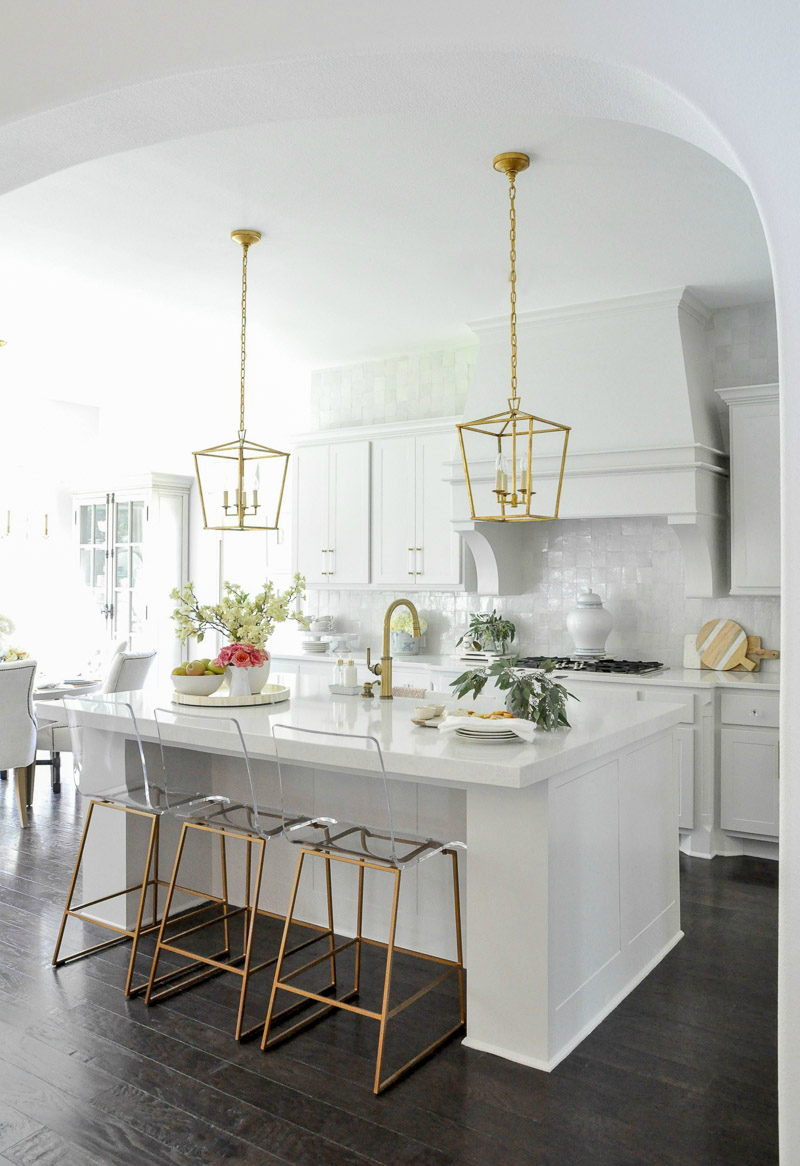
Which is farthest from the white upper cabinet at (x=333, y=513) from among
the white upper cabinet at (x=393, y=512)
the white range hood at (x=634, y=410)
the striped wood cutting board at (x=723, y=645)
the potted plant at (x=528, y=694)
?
the potted plant at (x=528, y=694)

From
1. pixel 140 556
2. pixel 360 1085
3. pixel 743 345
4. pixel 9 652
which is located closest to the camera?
pixel 360 1085

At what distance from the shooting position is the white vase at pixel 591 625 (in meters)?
5.31

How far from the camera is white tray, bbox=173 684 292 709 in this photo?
11.7 ft

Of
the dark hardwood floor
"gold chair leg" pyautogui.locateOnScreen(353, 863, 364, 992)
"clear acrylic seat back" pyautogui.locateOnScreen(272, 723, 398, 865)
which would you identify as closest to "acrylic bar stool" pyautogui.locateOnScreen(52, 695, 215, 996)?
the dark hardwood floor

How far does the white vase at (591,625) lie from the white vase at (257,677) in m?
2.31

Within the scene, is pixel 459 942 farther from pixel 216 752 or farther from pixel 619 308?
pixel 619 308

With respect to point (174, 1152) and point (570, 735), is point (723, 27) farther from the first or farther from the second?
point (174, 1152)

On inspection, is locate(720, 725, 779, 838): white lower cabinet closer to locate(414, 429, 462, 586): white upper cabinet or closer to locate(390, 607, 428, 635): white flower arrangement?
locate(414, 429, 462, 586): white upper cabinet

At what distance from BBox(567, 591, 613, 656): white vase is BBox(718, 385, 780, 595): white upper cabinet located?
759 mm

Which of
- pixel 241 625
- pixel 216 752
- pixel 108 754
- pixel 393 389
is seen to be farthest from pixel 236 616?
pixel 393 389

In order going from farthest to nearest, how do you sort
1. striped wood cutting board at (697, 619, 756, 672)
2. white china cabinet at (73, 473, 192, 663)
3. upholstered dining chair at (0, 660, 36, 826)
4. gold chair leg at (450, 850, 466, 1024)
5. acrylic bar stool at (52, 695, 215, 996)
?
white china cabinet at (73, 473, 192, 663) → striped wood cutting board at (697, 619, 756, 672) → upholstered dining chair at (0, 660, 36, 826) → acrylic bar stool at (52, 695, 215, 996) → gold chair leg at (450, 850, 466, 1024)

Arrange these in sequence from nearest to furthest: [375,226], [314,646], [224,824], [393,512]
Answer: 1. [224,824]
2. [375,226]
3. [393,512]
4. [314,646]

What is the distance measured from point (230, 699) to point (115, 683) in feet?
7.50

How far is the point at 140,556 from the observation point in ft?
25.8
